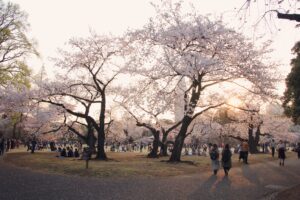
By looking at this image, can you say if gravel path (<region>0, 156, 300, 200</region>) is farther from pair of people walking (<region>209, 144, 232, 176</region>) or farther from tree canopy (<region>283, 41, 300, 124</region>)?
tree canopy (<region>283, 41, 300, 124</region>)

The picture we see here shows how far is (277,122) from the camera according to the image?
63.2 meters

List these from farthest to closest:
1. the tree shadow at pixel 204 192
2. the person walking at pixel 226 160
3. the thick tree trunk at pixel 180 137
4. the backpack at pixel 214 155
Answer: the thick tree trunk at pixel 180 137 < the backpack at pixel 214 155 < the person walking at pixel 226 160 < the tree shadow at pixel 204 192

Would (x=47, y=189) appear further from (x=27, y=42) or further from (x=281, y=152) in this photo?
(x=27, y=42)

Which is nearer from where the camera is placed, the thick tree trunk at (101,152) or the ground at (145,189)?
the ground at (145,189)

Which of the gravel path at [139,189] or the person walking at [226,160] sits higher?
the person walking at [226,160]

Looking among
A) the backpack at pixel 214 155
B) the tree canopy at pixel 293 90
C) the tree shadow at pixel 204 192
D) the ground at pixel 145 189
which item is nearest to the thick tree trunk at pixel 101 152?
the backpack at pixel 214 155

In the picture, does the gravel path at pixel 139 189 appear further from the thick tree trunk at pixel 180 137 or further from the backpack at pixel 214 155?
the thick tree trunk at pixel 180 137

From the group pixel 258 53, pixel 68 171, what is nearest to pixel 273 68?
pixel 258 53

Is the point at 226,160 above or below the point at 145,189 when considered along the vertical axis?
above

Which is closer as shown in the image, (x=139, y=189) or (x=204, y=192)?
(x=204, y=192)

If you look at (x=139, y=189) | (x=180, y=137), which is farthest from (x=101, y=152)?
(x=139, y=189)

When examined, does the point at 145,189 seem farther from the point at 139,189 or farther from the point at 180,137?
the point at 180,137

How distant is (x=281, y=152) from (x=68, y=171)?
51.2ft

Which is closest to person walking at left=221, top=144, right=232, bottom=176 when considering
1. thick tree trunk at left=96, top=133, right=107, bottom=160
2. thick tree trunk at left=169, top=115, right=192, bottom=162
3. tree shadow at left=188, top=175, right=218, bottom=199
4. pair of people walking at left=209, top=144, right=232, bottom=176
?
pair of people walking at left=209, top=144, right=232, bottom=176
